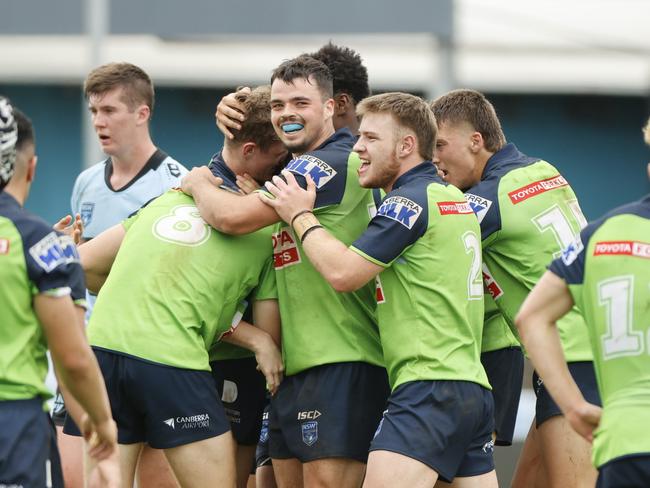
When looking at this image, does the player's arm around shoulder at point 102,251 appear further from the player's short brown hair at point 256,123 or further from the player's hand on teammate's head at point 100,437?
the player's hand on teammate's head at point 100,437

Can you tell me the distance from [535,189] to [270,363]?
177cm

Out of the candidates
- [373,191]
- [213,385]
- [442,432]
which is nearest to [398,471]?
[442,432]

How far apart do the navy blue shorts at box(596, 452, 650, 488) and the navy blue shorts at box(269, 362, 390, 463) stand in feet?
6.10

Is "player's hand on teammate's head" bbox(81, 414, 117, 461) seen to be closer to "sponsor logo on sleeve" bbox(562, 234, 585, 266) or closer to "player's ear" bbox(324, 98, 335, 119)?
"sponsor logo on sleeve" bbox(562, 234, 585, 266)

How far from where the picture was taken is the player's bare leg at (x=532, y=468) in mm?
7523

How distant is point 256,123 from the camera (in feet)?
22.5

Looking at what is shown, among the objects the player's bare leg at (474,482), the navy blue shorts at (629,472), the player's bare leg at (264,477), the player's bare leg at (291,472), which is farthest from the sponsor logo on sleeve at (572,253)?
the player's bare leg at (264,477)

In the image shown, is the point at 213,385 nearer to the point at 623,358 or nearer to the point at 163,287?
the point at 163,287

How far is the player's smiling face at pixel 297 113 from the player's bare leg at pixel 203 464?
5.26ft

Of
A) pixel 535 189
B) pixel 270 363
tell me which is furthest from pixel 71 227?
pixel 535 189

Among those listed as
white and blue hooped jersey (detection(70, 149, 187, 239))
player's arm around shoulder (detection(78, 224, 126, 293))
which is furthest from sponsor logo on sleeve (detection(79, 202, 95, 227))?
player's arm around shoulder (detection(78, 224, 126, 293))

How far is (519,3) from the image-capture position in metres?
26.9

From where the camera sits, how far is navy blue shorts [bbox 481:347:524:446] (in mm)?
7375

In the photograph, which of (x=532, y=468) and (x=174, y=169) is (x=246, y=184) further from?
(x=532, y=468)
